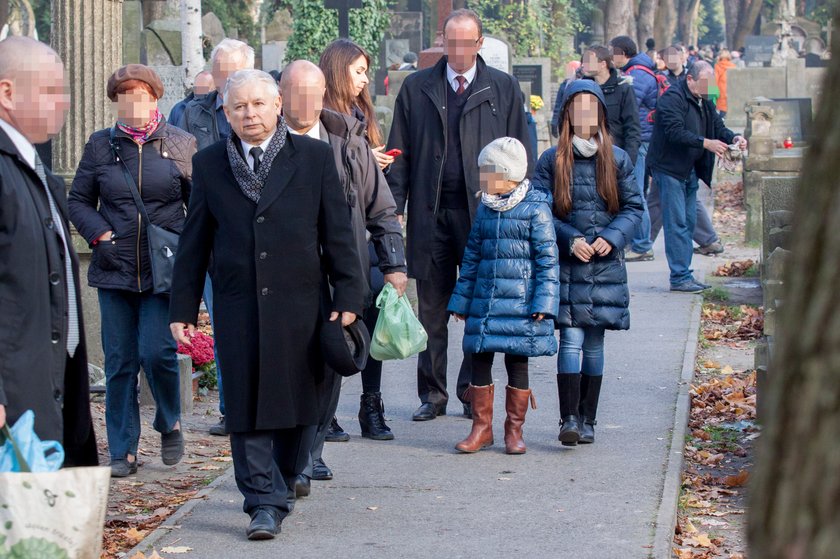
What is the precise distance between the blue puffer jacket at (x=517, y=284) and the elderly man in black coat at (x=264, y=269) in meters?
1.22

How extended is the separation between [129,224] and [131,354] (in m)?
0.63

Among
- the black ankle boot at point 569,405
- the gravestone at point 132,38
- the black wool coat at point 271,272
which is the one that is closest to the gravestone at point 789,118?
the gravestone at point 132,38

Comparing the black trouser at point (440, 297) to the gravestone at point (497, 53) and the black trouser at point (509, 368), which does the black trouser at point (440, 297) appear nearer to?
the black trouser at point (509, 368)

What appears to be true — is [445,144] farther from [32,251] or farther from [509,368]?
[32,251]

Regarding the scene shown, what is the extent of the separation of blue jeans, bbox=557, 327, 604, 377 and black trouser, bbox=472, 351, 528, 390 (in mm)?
310

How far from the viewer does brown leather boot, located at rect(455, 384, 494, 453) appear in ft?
22.3

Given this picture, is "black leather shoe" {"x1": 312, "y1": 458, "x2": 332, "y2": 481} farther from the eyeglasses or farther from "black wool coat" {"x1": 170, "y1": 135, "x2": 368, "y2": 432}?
the eyeglasses

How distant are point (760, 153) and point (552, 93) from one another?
13871 millimetres

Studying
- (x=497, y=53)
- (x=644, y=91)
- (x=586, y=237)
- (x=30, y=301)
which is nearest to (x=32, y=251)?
(x=30, y=301)

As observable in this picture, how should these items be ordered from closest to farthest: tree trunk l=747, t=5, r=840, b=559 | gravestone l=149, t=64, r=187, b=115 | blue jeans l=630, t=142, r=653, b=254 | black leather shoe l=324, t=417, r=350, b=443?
tree trunk l=747, t=5, r=840, b=559 → black leather shoe l=324, t=417, r=350, b=443 → blue jeans l=630, t=142, r=653, b=254 → gravestone l=149, t=64, r=187, b=115

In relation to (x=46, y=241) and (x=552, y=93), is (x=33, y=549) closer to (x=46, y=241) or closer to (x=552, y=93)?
(x=46, y=241)

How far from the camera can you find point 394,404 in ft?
27.0

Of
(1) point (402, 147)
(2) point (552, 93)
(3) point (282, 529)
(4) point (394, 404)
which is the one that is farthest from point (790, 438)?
(2) point (552, 93)

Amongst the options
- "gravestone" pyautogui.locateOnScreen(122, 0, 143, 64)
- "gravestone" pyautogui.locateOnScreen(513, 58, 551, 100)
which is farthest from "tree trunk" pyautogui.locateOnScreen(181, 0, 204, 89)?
"gravestone" pyautogui.locateOnScreen(513, 58, 551, 100)
